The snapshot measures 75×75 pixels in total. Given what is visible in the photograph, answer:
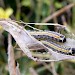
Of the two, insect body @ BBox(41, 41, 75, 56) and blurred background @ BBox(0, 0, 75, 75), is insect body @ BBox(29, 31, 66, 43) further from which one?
blurred background @ BBox(0, 0, 75, 75)

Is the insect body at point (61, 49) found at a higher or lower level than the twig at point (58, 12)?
lower

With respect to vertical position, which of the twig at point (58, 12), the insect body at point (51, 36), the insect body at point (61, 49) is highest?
the twig at point (58, 12)

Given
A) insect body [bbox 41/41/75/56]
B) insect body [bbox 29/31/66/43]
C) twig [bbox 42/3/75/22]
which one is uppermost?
twig [bbox 42/3/75/22]

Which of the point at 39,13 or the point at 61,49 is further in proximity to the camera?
the point at 39,13

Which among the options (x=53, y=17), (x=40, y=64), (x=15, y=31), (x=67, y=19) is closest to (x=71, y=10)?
(x=67, y=19)

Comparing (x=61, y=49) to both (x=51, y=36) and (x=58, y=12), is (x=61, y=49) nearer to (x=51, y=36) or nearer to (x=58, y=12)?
(x=51, y=36)

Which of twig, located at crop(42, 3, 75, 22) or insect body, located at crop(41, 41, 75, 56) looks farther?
twig, located at crop(42, 3, 75, 22)

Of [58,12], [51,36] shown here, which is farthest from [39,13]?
[51,36]

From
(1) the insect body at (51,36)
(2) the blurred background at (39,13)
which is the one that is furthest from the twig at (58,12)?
(1) the insect body at (51,36)

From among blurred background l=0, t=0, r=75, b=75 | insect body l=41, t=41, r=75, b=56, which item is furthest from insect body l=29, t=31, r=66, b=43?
blurred background l=0, t=0, r=75, b=75

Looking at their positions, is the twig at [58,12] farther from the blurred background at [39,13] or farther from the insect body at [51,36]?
the insect body at [51,36]

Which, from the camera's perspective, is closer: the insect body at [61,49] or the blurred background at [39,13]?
the insect body at [61,49]

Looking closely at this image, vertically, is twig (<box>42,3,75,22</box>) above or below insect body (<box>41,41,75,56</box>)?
above
